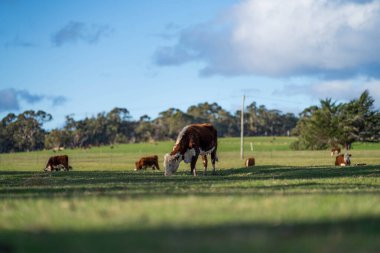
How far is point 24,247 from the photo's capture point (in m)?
5.87

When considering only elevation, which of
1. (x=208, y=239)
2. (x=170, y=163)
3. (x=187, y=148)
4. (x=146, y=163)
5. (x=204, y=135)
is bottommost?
(x=146, y=163)

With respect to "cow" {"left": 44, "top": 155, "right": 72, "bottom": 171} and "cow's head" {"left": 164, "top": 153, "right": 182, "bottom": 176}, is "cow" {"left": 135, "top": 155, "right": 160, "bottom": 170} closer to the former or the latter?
"cow" {"left": 44, "top": 155, "right": 72, "bottom": 171}

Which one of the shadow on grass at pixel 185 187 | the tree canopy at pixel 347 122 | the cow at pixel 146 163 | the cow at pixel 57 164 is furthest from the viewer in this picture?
the tree canopy at pixel 347 122

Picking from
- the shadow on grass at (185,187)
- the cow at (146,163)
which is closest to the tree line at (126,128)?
the cow at (146,163)

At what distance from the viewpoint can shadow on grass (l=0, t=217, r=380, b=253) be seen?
18.1 feet

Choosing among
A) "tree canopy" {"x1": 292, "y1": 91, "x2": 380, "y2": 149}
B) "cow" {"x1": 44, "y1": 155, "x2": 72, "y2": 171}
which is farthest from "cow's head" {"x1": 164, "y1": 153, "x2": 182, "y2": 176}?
"tree canopy" {"x1": 292, "y1": 91, "x2": 380, "y2": 149}

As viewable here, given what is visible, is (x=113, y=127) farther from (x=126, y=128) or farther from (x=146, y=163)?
(x=146, y=163)

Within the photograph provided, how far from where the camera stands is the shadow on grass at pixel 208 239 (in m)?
5.50

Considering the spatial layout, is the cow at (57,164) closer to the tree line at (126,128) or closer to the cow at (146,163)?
the cow at (146,163)

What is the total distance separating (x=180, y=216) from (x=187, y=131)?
2249cm

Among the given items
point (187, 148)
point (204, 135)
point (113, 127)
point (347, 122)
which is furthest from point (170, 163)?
point (113, 127)

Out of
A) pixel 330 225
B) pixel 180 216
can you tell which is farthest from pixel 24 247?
pixel 330 225

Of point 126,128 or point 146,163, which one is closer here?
point 146,163

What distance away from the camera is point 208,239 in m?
5.92
